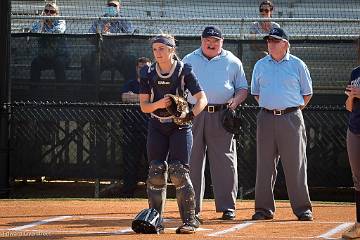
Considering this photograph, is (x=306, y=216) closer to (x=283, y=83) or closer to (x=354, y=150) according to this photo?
(x=283, y=83)

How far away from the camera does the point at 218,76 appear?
9.96 m

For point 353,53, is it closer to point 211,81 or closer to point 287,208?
point 287,208

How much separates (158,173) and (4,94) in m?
5.29

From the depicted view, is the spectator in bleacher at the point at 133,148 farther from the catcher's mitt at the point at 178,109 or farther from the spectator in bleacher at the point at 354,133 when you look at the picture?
the spectator in bleacher at the point at 354,133

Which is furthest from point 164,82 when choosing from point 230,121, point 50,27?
point 50,27

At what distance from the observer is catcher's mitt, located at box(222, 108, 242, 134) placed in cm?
977

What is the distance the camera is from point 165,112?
8.27 m

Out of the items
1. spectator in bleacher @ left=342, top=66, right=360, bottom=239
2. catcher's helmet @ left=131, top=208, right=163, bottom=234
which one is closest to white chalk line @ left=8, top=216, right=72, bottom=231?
catcher's helmet @ left=131, top=208, right=163, bottom=234

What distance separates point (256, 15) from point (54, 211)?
371 inches

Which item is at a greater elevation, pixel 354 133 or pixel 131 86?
pixel 131 86

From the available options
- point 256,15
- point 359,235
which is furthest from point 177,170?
point 256,15

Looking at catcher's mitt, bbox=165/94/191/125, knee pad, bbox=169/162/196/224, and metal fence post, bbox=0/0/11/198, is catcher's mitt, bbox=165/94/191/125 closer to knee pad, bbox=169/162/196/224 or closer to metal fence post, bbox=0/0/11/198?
knee pad, bbox=169/162/196/224

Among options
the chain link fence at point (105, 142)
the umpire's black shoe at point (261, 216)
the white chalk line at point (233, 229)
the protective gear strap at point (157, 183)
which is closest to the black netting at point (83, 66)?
the chain link fence at point (105, 142)

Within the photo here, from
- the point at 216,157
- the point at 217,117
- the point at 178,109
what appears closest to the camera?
the point at 178,109
